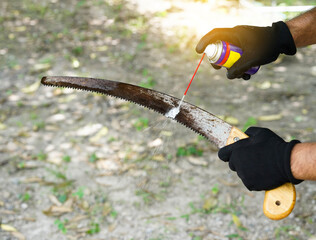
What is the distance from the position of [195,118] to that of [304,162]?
783 mm

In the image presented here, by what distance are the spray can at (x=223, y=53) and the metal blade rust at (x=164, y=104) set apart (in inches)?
14.0

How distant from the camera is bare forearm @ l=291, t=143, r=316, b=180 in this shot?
75.1 inches

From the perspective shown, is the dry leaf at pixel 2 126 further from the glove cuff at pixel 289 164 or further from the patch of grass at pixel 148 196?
the glove cuff at pixel 289 164

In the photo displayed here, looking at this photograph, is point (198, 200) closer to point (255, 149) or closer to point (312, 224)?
point (312, 224)

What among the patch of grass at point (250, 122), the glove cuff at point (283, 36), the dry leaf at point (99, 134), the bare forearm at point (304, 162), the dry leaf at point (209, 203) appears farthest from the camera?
the patch of grass at point (250, 122)

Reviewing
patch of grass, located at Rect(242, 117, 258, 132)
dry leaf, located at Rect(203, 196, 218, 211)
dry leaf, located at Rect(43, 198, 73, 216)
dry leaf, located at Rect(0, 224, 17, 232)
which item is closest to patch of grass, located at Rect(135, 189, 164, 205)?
dry leaf, located at Rect(203, 196, 218, 211)

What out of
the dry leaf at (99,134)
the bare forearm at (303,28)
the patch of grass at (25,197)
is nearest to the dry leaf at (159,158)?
the dry leaf at (99,134)

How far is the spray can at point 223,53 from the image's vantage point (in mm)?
2322

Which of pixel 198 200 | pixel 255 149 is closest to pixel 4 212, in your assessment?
pixel 198 200

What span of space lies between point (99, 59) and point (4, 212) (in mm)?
3223

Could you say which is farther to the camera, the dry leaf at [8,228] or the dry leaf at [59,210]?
the dry leaf at [59,210]

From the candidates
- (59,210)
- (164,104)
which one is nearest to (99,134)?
(59,210)

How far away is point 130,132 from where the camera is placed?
14.5 feet

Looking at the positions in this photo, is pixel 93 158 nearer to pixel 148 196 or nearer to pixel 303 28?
pixel 148 196
